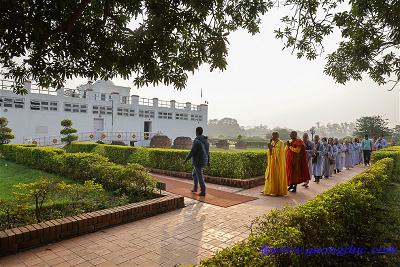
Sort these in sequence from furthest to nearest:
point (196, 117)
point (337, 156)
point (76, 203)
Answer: point (196, 117) → point (337, 156) → point (76, 203)

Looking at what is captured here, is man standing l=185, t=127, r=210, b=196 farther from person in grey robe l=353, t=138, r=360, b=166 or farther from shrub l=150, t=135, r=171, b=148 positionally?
shrub l=150, t=135, r=171, b=148

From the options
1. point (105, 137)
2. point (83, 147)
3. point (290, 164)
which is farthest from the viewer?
point (105, 137)

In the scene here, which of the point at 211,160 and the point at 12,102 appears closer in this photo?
the point at 211,160

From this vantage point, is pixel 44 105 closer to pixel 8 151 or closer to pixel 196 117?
pixel 8 151

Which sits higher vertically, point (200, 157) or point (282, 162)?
point (200, 157)

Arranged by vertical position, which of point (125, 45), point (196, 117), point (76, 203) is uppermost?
point (196, 117)

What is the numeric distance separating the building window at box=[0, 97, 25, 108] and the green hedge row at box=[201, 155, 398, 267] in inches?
1251

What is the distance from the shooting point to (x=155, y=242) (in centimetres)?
425

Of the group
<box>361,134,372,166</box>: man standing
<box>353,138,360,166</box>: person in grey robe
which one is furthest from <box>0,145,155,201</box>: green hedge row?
<box>353,138,360,166</box>: person in grey robe

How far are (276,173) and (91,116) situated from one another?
102ft

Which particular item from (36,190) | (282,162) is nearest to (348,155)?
(282,162)

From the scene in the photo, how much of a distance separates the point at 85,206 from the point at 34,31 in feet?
12.0

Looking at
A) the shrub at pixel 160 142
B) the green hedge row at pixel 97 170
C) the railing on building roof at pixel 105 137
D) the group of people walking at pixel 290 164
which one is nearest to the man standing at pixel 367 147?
the group of people walking at pixel 290 164

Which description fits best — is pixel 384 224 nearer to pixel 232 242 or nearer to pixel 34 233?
pixel 232 242
